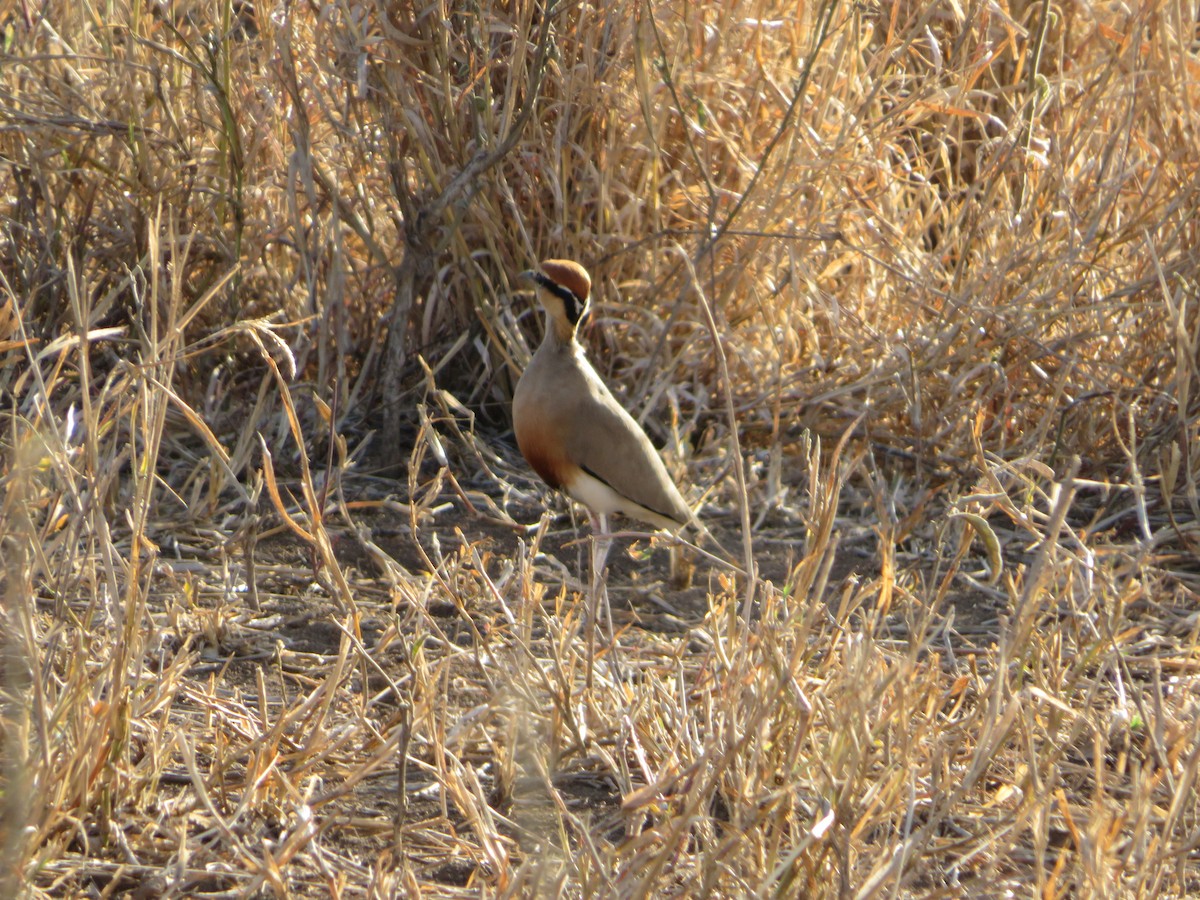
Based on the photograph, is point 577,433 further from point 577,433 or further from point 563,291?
point 563,291

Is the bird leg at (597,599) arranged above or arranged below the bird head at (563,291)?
below

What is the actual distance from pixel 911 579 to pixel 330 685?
1.69m

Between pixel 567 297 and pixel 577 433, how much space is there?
344 millimetres

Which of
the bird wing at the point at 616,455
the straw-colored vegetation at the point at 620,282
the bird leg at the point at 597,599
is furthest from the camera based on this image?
the bird wing at the point at 616,455

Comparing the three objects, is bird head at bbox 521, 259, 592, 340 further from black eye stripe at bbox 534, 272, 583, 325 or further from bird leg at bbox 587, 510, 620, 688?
bird leg at bbox 587, 510, 620, 688

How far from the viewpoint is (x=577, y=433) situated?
152 inches

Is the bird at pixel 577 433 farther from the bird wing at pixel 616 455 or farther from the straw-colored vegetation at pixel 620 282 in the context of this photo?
the straw-colored vegetation at pixel 620 282

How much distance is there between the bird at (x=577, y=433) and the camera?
12.7ft

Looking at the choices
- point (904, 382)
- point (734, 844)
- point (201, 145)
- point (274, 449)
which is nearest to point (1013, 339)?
point (904, 382)

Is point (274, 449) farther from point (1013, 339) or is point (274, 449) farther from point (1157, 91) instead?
point (1157, 91)

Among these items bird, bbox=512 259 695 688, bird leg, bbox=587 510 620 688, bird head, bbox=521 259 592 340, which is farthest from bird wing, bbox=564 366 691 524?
bird leg, bbox=587 510 620 688

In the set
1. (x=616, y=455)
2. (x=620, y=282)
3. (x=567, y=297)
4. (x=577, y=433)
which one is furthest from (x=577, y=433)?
(x=620, y=282)

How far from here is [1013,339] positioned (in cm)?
445

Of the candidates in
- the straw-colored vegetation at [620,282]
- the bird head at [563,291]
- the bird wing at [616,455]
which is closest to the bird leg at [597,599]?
the straw-colored vegetation at [620,282]
